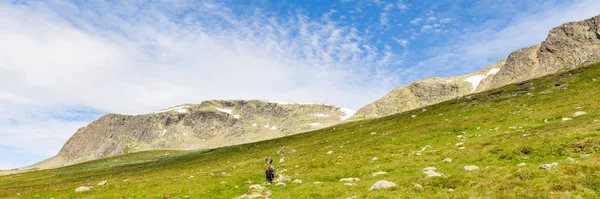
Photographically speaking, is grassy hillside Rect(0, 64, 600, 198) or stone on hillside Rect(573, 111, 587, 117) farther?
stone on hillside Rect(573, 111, 587, 117)

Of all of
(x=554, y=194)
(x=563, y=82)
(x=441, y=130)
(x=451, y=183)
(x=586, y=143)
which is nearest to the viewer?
(x=554, y=194)

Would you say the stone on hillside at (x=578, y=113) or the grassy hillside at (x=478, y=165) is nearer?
the grassy hillside at (x=478, y=165)

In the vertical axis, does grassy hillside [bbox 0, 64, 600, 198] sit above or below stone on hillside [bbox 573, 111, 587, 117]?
below

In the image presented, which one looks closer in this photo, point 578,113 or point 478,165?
point 478,165

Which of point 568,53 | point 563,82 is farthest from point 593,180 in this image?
point 568,53

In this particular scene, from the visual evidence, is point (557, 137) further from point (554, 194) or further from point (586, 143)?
point (554, 194)

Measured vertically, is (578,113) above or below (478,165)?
above

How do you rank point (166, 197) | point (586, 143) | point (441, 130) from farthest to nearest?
point (441, 130) → point (166, 197) → point (586, 143)

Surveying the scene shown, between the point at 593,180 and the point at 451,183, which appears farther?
the point at 451,183

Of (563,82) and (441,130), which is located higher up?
(563,82)

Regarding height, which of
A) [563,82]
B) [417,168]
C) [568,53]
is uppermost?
[568,53]

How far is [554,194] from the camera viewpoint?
47.5 feet

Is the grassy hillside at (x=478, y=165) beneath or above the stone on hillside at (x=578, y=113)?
beneath

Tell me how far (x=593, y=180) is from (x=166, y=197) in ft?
98.5
